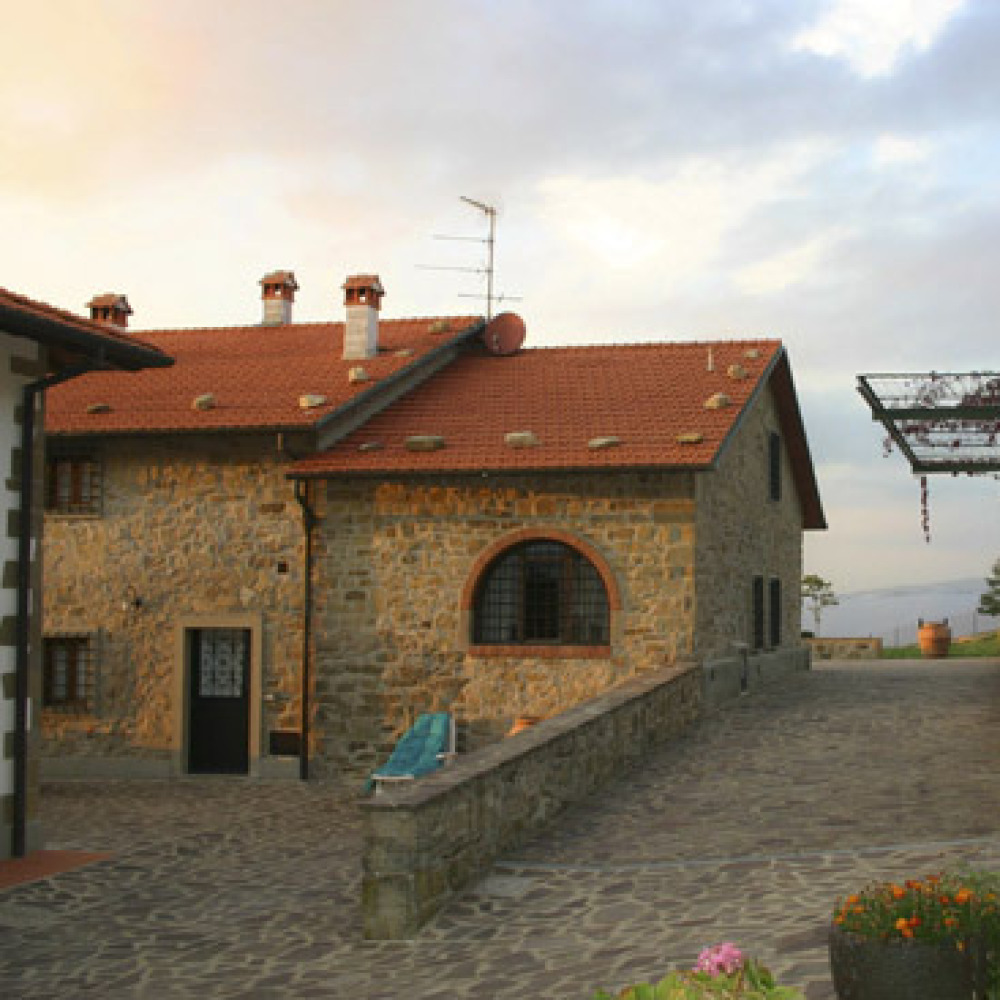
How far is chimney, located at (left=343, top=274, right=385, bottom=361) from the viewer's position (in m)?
20.6

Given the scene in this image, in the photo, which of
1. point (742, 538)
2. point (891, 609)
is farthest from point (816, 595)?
point (891, 609)

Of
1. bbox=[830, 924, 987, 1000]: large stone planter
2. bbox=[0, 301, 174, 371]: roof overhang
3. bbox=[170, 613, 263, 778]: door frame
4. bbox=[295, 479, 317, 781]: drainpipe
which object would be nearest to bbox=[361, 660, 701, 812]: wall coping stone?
bbox=[830, 924, 987, 1000]: large stone planter

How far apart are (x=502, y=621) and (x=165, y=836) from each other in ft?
18.6

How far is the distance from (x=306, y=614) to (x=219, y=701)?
190cm

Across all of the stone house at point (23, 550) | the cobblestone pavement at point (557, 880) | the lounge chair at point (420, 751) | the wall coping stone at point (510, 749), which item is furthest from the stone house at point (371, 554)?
the stone house at point (23, 550)

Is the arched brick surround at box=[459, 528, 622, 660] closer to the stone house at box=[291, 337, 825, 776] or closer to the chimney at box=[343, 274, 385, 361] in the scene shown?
the stone house at box=[291, 337, 825, 776]

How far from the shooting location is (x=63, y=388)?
20109mm

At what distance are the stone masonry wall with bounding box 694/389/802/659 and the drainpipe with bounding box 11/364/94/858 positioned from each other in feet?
27.9

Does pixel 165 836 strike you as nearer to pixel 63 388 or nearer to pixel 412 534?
pixel 412 534

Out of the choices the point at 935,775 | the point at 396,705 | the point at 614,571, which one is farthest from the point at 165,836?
the point at 935,775

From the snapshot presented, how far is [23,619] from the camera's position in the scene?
11.4m

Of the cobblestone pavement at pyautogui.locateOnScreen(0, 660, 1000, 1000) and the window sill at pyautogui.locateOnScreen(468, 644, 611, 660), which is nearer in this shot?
the cobblestone pavement at pyautogui.locateOnScreen(0, 660, 1000, 1000)

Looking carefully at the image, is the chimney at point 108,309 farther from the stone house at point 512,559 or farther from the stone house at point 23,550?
the stone house at point 23,550

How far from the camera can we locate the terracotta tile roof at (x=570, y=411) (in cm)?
1698
